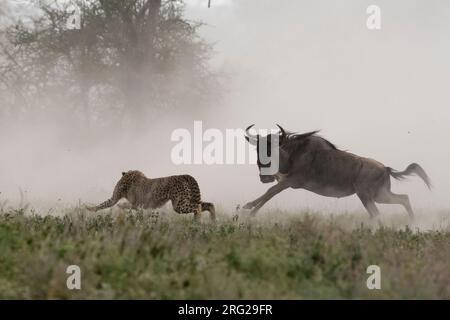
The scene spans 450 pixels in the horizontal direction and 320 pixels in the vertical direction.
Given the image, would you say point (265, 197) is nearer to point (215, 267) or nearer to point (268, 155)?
point (268, 155)

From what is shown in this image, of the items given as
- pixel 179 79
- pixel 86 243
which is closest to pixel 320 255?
pixel 86 243

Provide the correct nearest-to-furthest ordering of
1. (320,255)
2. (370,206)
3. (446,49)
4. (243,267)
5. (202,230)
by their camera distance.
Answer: (243,267)
(320,255)
(202,230)
(370,206)
(446,49)

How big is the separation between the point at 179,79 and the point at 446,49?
3135cm

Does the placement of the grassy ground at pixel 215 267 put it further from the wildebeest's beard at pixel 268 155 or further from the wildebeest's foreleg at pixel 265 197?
the wildebeest's beard at pixel 268 155

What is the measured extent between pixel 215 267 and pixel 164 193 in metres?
6.14

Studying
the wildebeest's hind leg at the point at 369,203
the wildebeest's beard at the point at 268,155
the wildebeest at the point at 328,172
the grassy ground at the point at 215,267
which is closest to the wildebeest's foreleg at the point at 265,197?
the wildebeest at the point at 328,172

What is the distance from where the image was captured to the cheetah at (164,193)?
45.1 feet

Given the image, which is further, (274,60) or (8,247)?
(274,60)

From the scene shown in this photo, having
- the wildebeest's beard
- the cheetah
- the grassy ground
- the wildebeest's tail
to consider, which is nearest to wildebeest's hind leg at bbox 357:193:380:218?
the wildebeest's tail

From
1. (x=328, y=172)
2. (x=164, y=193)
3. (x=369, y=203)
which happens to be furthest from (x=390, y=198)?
(x=164, y=193)

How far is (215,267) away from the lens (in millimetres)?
7945

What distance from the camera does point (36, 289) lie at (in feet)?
24.5

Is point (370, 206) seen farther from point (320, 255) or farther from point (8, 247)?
point (8, 247)

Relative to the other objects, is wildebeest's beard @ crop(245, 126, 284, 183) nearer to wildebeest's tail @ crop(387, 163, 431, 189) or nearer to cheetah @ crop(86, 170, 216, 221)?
wildebeest's tail @ crop(387, 163, 431, 189)
